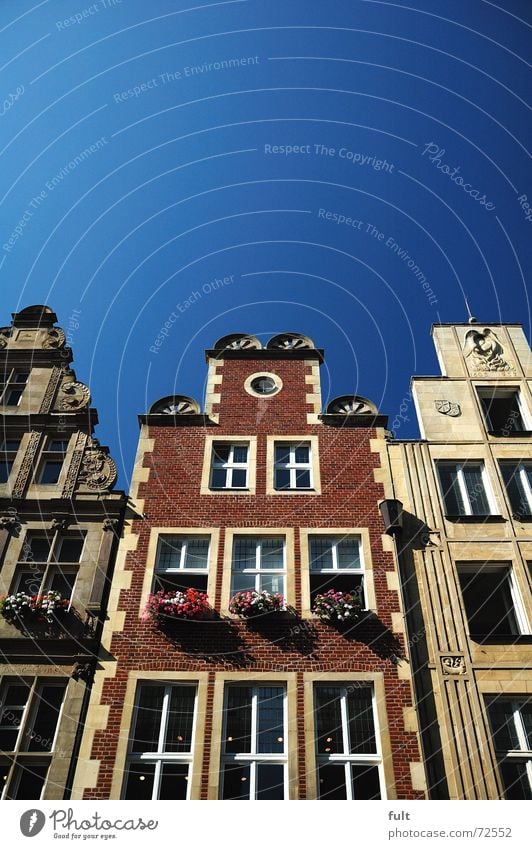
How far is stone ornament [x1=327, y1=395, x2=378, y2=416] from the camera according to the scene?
18.2m

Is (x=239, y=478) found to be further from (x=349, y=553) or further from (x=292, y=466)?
(x=349, y=553)

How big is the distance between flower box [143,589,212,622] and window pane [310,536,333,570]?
9.41ft

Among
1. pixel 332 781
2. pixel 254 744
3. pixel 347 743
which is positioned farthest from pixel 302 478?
pixel 332 781

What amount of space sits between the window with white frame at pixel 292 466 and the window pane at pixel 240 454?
0.88 metres

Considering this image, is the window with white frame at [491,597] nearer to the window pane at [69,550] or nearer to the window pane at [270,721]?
the window pane at [270,721]

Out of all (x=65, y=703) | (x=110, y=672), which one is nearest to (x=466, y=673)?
(x=110, y=672)

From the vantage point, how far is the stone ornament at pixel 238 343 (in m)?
20.3

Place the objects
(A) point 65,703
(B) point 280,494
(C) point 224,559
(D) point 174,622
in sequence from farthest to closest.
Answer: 1. (B) point 280,494
2. (C) point 224,559
3. (D) point 174,622
4. (A) point 65,703

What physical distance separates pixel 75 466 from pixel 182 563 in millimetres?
4348

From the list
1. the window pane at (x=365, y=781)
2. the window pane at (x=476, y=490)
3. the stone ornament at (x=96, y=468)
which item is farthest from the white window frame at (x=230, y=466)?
the window pane at (x=365, y=781)

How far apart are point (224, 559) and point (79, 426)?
6297 mm

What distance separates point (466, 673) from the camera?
42.6ft
